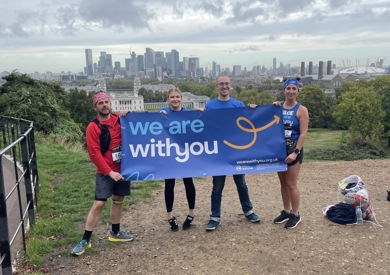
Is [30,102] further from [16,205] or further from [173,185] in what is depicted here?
[173,185]

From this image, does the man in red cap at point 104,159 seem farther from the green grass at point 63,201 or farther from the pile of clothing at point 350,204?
the pile of clothing at point 350,204

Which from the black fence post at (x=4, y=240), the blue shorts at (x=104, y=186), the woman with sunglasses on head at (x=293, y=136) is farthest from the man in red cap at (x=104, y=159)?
the woman with sunglasses on head at (x=293, y=136)

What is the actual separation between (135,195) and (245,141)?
292 cm

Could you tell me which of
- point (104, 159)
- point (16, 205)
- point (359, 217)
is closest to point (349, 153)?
point (359, 217)

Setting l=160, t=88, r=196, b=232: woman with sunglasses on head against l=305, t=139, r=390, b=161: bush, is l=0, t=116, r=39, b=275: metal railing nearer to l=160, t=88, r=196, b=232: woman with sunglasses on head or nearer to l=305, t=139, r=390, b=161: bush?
l=160, t=88, r=196, b=232: woman with sunglasses on head

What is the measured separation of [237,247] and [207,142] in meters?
1.52

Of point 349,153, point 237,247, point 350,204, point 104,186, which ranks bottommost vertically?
A: point 349,153

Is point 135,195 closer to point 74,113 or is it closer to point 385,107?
point 74,113

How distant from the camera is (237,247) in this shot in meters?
4.99

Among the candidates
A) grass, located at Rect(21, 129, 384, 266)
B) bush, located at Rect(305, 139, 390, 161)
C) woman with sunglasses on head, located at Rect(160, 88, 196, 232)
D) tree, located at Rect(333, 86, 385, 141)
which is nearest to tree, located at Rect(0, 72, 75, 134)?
grass, located at Rect(21, 129, 384, 266)

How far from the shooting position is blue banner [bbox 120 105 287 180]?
5.34 m

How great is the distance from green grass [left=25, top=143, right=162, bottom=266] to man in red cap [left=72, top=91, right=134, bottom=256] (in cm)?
52

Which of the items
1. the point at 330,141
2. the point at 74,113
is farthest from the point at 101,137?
the point at 330,141

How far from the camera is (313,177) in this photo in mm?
9367
